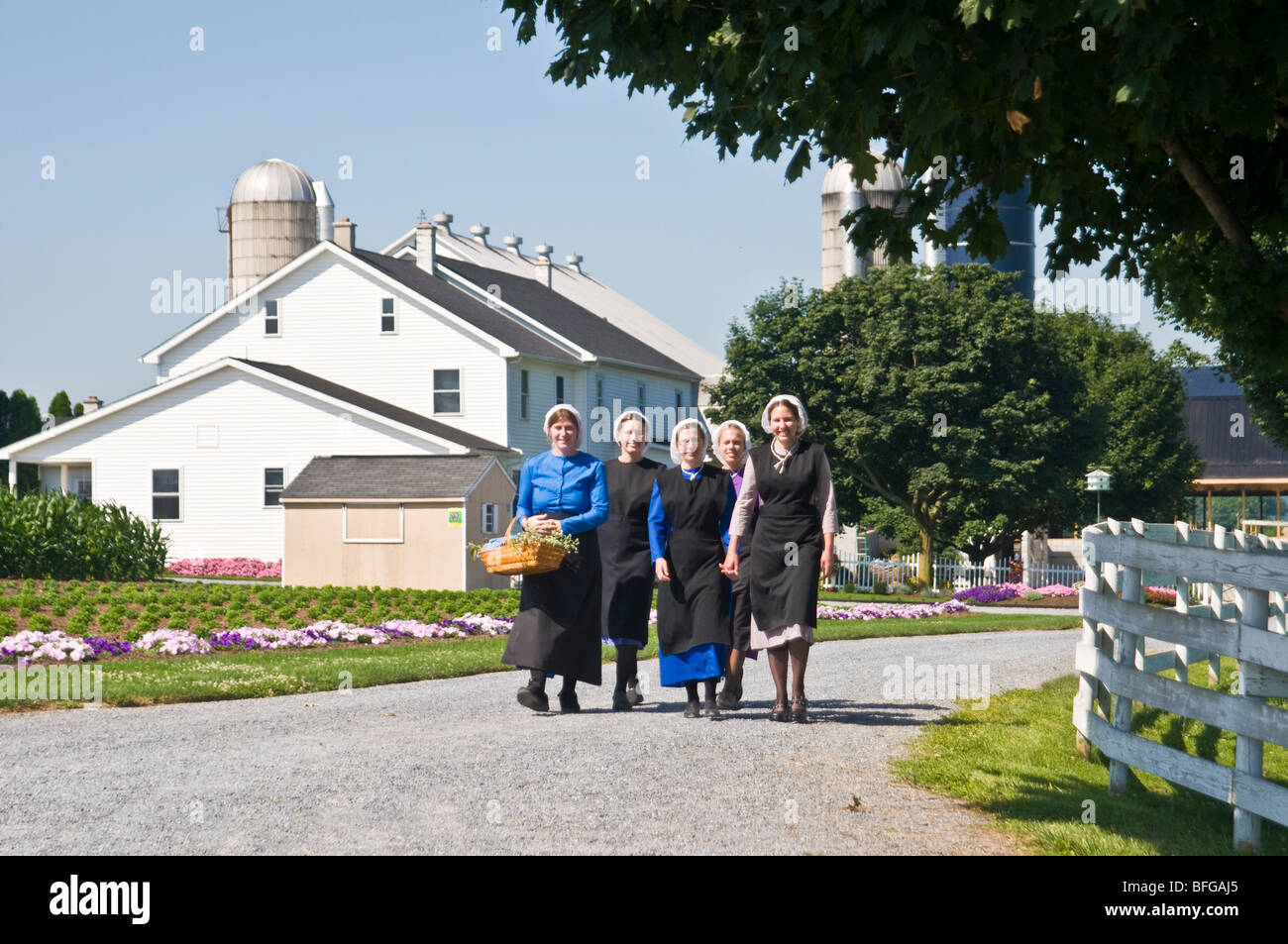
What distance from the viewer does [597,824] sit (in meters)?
6.67

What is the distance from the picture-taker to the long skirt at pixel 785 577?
1013 centimetres

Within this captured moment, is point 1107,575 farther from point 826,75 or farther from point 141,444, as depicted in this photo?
point 141,444

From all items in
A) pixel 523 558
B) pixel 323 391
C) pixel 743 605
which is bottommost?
pixel 743 605

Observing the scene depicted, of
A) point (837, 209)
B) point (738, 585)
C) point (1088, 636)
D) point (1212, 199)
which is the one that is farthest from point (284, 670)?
point (837, 209)

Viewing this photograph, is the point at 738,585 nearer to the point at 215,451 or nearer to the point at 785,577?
the point at 785,577

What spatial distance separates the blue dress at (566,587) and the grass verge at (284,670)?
2.64 metres

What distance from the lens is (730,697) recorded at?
35.9ft

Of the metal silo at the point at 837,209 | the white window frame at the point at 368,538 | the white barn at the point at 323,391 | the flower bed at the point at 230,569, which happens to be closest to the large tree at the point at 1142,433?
the metal silo at the point at 837,209

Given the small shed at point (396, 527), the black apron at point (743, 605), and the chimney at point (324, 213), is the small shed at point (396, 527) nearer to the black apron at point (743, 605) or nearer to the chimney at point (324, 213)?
the black apron at point (743, 605)

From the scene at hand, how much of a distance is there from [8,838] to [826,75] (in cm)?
463

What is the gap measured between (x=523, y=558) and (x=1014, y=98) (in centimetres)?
523

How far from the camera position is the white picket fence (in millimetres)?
40156

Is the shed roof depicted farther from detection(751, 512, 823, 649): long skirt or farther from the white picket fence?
detection(751, 512, 823, 649): long skirt
